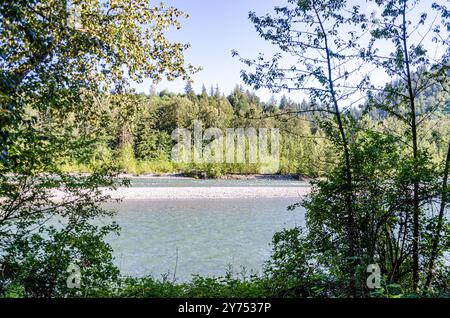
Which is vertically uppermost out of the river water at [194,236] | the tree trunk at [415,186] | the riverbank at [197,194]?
the tree trunk at [415,186]

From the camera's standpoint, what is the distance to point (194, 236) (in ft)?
46.5

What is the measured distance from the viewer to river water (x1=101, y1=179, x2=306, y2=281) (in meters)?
10.2

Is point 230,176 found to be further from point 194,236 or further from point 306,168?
point 306,168

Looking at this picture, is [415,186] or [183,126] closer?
[415,186]

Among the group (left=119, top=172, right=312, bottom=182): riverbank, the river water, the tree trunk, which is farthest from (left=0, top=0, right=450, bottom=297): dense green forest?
(left=119, top=172, right=312, bottom=182): riverbank

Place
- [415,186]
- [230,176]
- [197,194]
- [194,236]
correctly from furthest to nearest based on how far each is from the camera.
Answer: [230,176]
[197,194]
[194,236]
[415,186]

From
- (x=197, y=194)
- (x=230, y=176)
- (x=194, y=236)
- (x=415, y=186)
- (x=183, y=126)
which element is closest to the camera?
(x=415, y=186)

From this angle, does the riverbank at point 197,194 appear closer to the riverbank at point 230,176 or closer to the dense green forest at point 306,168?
the riverbank at point 230,176

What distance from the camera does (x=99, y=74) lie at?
6066mm

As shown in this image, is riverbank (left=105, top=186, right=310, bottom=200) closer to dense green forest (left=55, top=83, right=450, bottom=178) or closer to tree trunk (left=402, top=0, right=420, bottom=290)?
dense green forest (left=55, top=83, right=450, bottom=178)

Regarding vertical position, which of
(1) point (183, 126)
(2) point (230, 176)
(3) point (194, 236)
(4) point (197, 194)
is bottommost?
(3) point (194, 236)

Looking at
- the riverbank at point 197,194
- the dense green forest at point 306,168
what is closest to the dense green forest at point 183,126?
the dense green forest at point 306,168

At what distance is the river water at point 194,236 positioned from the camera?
10250mm

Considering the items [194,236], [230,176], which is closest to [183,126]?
[230,176]
